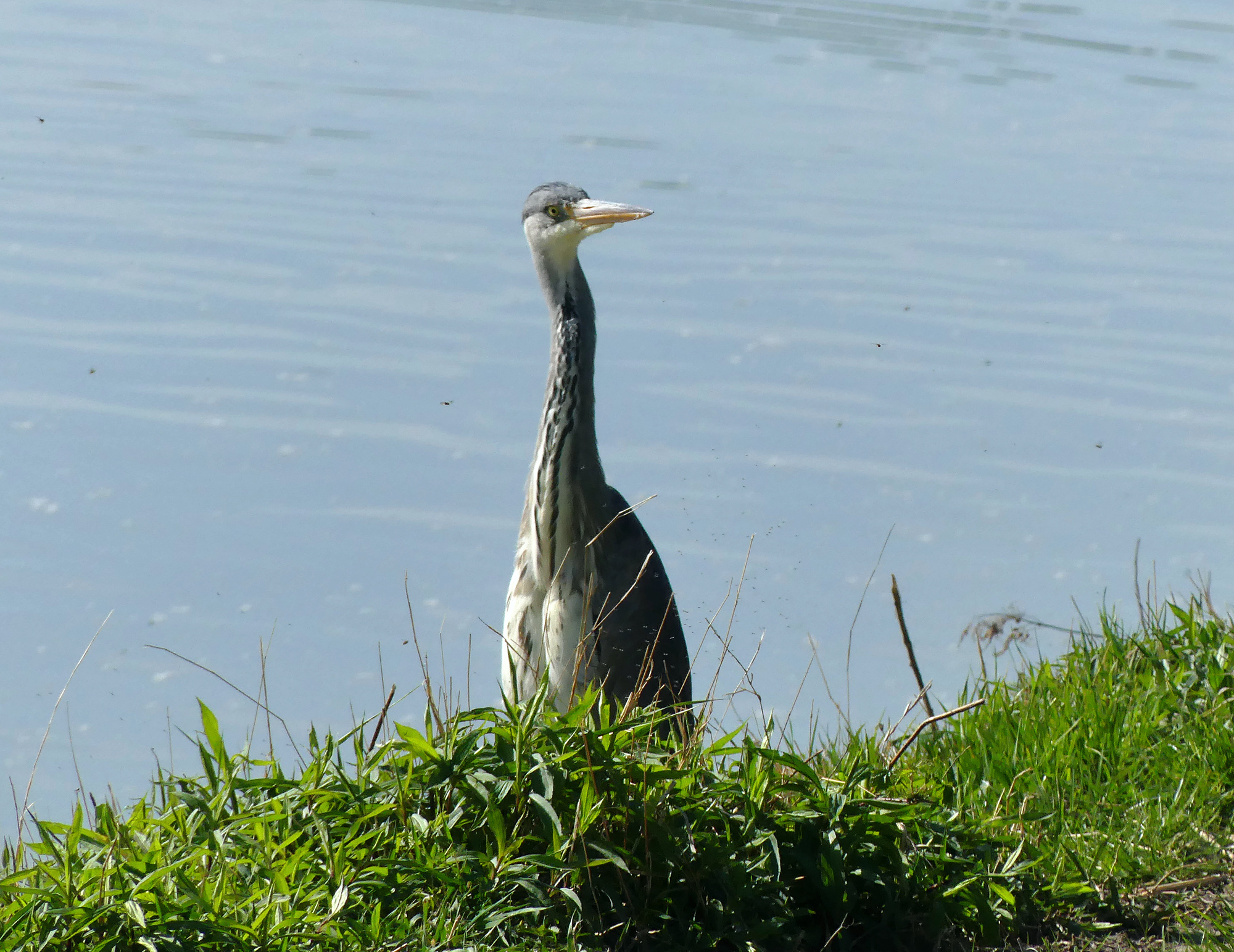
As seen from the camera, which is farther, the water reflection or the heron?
the water reflection

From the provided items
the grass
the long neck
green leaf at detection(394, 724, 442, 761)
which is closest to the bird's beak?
the long neck

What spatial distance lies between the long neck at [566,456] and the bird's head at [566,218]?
34 centimetres

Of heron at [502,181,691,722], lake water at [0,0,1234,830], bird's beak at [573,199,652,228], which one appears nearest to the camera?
heron at [502,181,691,722]

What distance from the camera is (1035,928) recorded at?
302cm

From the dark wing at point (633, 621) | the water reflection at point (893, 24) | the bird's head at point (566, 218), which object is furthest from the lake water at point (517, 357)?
the water reflection at point (893, 24)

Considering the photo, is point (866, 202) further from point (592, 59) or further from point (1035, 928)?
point (1035, 928)

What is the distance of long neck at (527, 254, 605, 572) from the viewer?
15.2ft

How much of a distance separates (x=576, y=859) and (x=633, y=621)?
1.88 meters

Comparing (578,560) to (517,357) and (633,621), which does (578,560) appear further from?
(517,357)

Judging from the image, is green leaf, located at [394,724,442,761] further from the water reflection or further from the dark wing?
the water reflection

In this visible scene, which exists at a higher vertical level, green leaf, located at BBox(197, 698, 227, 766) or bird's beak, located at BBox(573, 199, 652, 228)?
bird's beak, located at BBox(573, 199, 652, 228)

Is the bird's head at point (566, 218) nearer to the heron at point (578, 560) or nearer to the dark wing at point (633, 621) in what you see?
the heron at point (578, 560)

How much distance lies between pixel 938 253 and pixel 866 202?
1.31 metres

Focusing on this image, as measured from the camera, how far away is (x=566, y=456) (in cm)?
464
